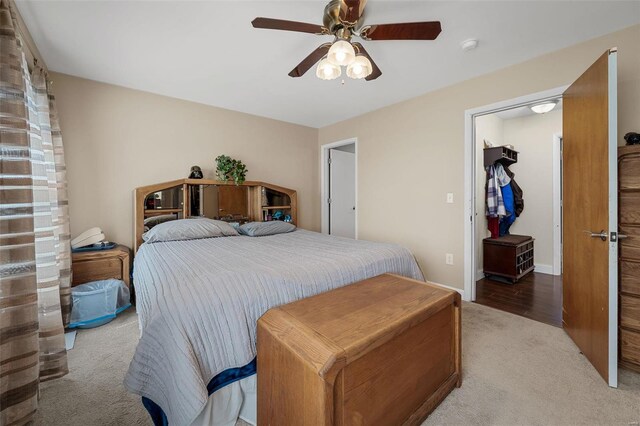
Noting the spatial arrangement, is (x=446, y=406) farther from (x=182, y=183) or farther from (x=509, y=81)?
(x=182, y=183)

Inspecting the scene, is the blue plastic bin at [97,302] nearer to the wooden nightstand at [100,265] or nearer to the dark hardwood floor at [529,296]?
the wooden nightstand at [100,265]

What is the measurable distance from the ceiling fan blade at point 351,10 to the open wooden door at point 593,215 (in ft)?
4.82

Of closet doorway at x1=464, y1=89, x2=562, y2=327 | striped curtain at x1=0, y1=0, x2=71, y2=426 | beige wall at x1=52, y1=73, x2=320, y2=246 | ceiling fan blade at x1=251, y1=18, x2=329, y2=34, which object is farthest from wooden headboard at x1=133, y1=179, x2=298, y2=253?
closet doorway at x1=464, y1=89, x2=562, y2=327

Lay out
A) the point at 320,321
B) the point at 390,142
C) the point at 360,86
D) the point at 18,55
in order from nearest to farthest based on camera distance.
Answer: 1. the point at 320,321
2. the point at 18,55
3. the point at 360,86
4. the point at 390,142

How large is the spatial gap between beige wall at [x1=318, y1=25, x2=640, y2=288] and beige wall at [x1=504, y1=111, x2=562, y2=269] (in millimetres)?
2014

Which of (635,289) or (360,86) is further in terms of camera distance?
(360,86)

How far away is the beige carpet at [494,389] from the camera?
4.48ft

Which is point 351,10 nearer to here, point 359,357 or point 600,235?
point 359,357

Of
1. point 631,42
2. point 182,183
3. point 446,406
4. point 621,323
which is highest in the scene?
point 631,42

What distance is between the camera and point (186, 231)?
2.79m

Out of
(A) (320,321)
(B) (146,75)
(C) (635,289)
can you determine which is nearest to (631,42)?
(C) (635,289)

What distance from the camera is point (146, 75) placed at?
2.74m

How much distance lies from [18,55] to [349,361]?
6.86ft

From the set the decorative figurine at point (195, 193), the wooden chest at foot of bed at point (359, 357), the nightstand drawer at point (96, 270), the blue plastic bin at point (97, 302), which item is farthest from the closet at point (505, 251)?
the nightstand drawer at point (96, 270)
